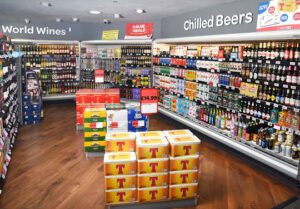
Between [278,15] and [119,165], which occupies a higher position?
[278,15]

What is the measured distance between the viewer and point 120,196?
158 inches

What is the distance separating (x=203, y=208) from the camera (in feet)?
13.8

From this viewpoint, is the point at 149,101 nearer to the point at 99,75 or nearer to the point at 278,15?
the point at 278,15

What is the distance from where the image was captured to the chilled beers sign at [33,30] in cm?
1079

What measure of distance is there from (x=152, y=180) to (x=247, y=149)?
2.35 meters

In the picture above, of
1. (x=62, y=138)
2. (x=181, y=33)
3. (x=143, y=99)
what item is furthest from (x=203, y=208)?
(x=181, y=33)

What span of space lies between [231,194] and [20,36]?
9.60m

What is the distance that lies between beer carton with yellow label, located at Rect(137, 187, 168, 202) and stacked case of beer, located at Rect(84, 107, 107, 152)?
87.4 inches

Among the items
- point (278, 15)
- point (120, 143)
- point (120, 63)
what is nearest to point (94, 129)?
point (120, 143)

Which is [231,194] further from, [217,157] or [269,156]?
[217,157]

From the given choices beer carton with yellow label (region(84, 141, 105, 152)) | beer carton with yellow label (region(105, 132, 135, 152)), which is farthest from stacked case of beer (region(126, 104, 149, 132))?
beer carton with yellow label (region(105, 132, 135, 152))

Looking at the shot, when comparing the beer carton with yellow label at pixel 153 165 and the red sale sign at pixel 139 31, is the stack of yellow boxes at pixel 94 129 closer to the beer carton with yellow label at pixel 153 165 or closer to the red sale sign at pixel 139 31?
the beer carton with yellow label at pixel 153 165

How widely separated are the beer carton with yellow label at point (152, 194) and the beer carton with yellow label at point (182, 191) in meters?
0.10

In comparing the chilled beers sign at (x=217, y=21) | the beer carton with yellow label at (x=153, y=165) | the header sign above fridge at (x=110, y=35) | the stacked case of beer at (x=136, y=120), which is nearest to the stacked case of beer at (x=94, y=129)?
the stacked case of beer at (x=136, y=120)
